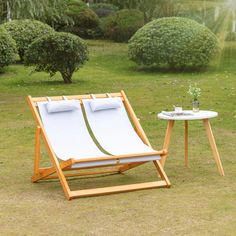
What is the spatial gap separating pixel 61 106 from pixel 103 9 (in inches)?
→ 862

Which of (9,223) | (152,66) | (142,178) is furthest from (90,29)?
(9,223)

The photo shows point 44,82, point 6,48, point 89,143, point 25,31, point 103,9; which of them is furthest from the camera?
point 103,9

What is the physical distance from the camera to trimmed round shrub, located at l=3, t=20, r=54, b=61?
65.1ft

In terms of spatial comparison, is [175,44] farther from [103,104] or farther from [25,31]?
[103,104]

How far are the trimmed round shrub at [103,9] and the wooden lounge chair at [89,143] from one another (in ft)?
69.6

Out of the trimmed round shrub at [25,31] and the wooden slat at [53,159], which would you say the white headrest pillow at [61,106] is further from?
the trimmed round shrub at [25,31]

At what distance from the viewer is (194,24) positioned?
19.0 m

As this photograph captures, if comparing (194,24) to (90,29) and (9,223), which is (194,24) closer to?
(90,29)

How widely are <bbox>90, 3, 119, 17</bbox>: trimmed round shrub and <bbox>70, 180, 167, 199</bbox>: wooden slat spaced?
2214 cm

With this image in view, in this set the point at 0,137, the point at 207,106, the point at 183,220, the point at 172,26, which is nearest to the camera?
the point at 183,220

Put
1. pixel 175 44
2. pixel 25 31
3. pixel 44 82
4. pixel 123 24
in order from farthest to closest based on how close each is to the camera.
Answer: pixel 123 24 < pixel 25 31 < pixel 175 44 < pixel 44 82

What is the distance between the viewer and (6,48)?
1797 centimetres

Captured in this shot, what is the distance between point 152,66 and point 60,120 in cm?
1294

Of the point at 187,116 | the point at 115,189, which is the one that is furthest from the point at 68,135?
the point at 187,116
